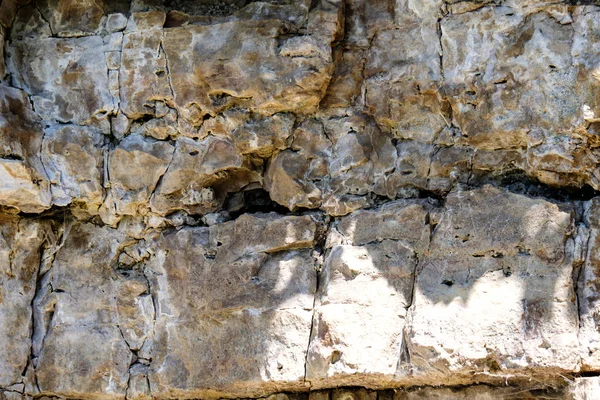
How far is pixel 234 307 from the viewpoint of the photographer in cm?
417

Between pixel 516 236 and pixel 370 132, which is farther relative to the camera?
pixel 370 132

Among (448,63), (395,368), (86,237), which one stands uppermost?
(448,63)

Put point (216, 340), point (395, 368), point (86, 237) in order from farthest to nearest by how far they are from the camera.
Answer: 1. point (86, 237)
2. point (216, 340)
3. point (395, 368)

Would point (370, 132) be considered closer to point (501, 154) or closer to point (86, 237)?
point (501, 154)

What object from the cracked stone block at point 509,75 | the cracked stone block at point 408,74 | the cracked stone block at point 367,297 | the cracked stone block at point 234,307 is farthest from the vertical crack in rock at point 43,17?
the cracked stone block at point 509,75

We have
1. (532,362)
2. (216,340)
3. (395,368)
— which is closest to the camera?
(532,362)

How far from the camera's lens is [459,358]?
3.70m

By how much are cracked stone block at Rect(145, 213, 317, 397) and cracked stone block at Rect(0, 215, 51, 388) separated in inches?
26.4

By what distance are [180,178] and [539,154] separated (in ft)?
5.71

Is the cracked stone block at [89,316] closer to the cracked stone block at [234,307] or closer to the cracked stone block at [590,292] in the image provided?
the cracked stone block at [234,307]

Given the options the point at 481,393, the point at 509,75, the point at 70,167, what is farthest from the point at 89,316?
the point at 509,75

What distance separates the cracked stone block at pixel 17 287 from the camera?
4496 millimetres

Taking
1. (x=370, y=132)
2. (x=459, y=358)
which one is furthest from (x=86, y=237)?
(x=459, y=358)

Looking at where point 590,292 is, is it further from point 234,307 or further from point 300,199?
point 234,307
